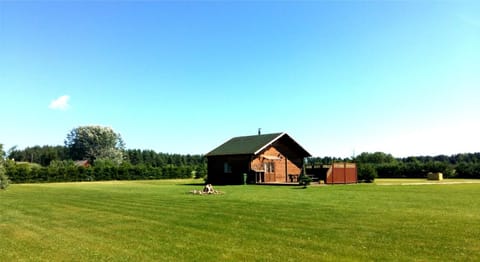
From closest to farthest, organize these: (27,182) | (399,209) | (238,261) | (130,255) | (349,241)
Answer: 1. (238,261)
2. (130,255)
3. (349,241)
4. (399,209)
5. (27,182)

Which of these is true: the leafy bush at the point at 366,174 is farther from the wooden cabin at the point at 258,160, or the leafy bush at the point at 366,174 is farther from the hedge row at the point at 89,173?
the hedge row at the point at 89,173

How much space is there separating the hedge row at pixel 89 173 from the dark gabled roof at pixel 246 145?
1662 centimetres

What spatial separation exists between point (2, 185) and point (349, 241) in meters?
32.3

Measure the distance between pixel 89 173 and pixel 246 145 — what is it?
24.0 metres

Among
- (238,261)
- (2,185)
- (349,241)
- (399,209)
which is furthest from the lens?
(2,185)

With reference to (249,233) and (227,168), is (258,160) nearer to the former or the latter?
(227,168)

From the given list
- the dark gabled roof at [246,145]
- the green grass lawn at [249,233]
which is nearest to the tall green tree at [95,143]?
the dark gabled roof at [246,145]

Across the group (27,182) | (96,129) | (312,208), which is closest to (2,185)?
(27,182)

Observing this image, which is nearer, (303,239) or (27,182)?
(303,239)

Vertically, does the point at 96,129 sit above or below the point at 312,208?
above

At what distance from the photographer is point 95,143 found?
322 feet

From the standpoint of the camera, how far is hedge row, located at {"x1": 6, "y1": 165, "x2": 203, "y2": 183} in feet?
159

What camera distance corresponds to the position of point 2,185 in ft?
109

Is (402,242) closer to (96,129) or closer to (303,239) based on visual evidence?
(303,239)
